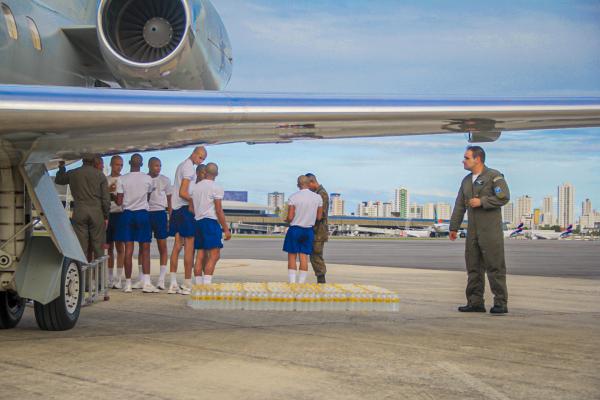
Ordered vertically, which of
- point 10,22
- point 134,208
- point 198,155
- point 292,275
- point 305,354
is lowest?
point 305,354

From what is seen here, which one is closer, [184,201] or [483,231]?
[483,231]

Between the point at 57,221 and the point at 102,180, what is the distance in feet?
8.98

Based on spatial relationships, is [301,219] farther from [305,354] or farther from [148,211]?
[305,354]

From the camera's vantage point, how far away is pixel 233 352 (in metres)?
5.98

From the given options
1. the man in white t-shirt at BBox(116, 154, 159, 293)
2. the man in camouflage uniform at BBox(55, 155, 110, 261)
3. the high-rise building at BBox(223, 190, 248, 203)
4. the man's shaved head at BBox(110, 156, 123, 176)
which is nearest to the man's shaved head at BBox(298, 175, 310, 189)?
the man in white t-shirt at BBox(116, 154, 159, 293)

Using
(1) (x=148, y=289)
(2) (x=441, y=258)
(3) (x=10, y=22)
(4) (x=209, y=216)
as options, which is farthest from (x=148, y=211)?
(2) (x=441, y=258)

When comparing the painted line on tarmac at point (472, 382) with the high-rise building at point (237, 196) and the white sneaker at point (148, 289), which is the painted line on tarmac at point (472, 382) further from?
the high-rise building at point (237, 196)

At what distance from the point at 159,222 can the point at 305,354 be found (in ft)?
19.3

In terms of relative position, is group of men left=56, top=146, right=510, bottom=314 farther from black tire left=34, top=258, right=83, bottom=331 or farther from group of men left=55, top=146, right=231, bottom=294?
black tire left=34, top=258, right=83, bottom=331

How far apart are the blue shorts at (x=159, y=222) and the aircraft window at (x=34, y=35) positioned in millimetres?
3903

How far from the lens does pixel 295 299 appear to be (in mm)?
9086

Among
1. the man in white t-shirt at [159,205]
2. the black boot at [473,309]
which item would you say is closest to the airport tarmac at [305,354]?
the black boot at [473,309]

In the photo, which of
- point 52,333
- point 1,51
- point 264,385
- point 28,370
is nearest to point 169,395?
point 264,385

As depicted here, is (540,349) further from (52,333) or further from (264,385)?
(52,333)
